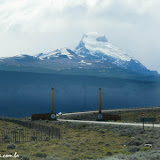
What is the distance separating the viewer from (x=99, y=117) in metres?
65.0

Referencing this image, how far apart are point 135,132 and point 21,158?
1778 cm

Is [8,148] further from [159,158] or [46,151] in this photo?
[159,158]

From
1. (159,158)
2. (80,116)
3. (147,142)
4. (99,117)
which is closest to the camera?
(159,158)

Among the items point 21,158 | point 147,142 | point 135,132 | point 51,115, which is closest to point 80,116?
point 51,115

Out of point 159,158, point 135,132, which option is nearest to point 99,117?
point 135,132

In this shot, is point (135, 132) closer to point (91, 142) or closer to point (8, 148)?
point (91, 142)

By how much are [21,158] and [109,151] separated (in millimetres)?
7413

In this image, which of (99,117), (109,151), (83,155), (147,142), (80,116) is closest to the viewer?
(83,155)

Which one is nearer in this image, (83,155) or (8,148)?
(83,155)

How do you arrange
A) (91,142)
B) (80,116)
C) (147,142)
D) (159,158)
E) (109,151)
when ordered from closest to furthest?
1. (159,158)
2. (109,151)
3. (147,142)
4. (91,142)
5. (80,116)

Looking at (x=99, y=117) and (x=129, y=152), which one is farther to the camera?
(x=99, y=117)

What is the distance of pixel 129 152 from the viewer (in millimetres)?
22125

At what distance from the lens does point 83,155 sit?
20438mm

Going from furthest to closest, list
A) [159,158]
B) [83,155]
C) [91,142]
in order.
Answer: [91,142], [83,155], [159,158]
